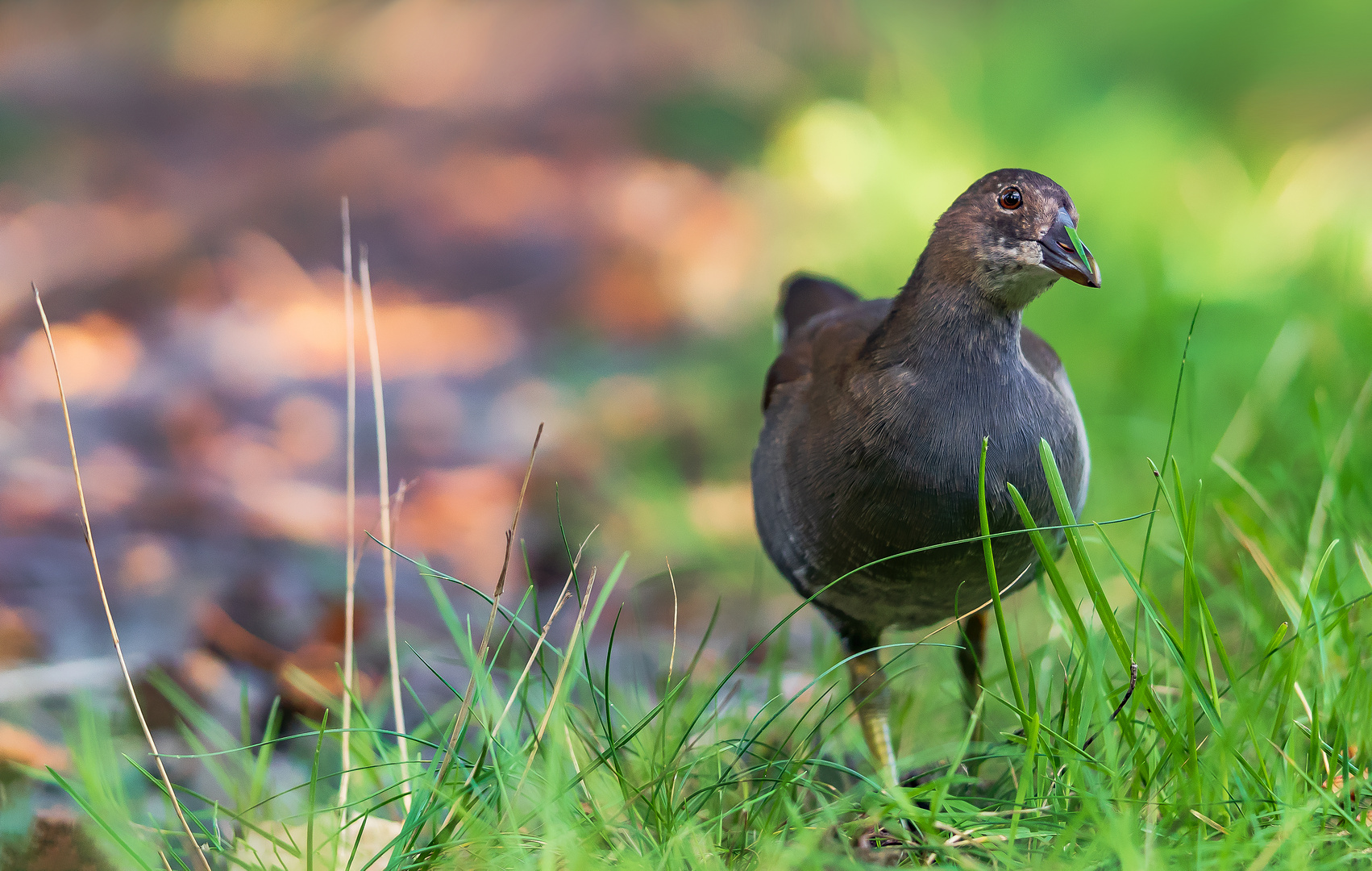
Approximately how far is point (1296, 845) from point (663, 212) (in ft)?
18.6

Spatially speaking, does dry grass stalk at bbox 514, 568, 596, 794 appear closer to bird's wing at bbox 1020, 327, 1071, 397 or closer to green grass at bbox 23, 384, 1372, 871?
green grass at bbox 23, 384, 1372, 871

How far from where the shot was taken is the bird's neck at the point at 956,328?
214 cm

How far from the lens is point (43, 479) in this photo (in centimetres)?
401

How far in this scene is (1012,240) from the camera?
2070 millimetres

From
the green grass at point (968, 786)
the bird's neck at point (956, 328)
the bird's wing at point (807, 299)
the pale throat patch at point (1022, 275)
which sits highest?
the pale throat patch at point (1022, 275)

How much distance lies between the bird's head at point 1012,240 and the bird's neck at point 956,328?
0.8 inches

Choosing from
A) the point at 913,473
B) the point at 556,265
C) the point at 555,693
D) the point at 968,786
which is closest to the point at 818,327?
the point at 913,473

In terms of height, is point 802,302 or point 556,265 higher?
point 802,302

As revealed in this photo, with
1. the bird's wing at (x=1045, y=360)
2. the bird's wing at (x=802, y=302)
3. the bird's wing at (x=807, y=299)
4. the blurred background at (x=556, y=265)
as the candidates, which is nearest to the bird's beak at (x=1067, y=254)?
the bird's wing at (x=1045, y=360)

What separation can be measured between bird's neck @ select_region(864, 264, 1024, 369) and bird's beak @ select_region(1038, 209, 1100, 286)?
153mm

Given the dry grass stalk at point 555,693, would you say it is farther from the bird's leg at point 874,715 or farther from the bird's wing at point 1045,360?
the bird's wing at point 1045,360

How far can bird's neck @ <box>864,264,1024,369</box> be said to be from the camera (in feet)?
7.02

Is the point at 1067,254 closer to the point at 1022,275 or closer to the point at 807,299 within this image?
the point at 1022,275

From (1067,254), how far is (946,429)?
37 centimetres
